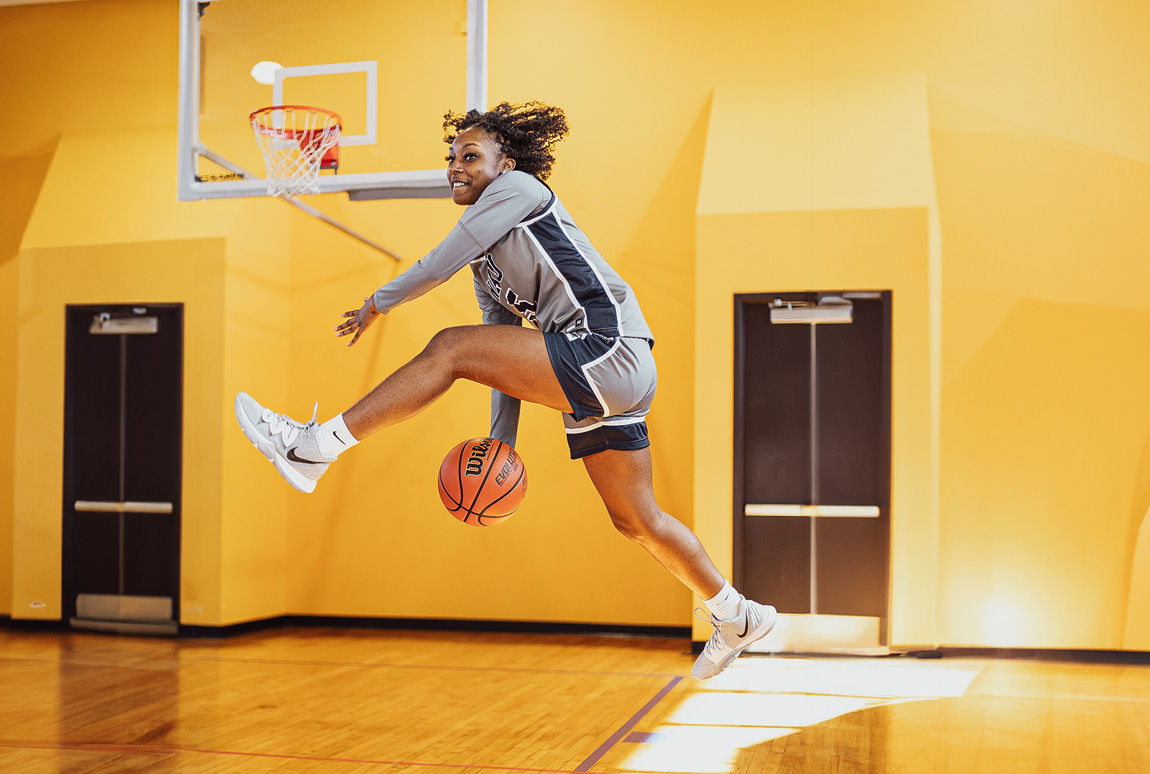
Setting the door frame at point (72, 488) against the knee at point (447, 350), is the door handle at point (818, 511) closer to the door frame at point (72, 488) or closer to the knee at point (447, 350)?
the knee at point (447, 350)

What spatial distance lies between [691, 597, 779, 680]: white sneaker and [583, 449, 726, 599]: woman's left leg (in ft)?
0.66

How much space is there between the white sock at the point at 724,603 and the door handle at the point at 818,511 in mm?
1876

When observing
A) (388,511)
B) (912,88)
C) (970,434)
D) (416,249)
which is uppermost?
(912,88)

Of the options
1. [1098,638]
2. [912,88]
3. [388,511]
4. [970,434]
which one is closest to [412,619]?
[388,511]

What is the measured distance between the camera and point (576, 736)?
3.22m

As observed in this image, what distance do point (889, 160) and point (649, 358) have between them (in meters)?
2.58

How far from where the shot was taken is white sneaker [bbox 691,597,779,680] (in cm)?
291

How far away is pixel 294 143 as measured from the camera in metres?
4.10

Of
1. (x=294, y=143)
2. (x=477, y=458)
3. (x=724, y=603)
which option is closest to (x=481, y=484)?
(x=477, y=458)

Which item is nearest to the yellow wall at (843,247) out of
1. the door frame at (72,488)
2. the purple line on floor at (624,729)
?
the purple line on floor at (624,729)

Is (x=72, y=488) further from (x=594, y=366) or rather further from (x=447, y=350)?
(x=594, y=366)

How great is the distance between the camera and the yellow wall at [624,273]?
4.54 meters

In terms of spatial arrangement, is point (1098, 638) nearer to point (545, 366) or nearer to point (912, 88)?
point (912, 88)

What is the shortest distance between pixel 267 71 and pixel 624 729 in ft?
9.53
